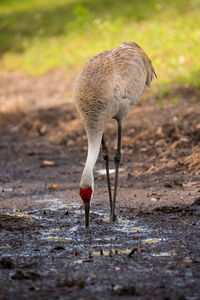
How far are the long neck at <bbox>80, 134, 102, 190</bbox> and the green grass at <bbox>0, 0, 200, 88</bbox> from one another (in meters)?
5.24

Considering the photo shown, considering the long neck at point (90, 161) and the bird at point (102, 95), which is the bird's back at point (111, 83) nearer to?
the bird at point (102, 95)

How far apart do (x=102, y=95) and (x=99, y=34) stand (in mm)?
11534

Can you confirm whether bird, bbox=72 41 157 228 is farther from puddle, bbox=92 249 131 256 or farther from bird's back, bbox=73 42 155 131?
puddle, bbox=92 249 131 256

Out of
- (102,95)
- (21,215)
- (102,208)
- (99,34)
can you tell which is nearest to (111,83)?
(102,95)

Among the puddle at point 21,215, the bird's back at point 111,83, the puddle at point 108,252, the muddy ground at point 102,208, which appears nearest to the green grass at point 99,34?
the muddy ground at point 102,208

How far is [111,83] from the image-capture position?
18.3ft

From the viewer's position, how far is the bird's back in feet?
17.7

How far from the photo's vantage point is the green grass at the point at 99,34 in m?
12.2

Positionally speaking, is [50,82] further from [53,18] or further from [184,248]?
[184,248]

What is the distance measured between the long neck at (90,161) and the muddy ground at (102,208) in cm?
47

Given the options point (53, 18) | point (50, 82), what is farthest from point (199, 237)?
point (53, 18)

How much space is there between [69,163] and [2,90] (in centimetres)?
671

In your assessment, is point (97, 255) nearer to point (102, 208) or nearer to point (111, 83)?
point (102, 208)

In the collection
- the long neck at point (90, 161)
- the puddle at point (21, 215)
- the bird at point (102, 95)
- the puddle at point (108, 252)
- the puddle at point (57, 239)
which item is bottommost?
the puddle at point (21, 215)
